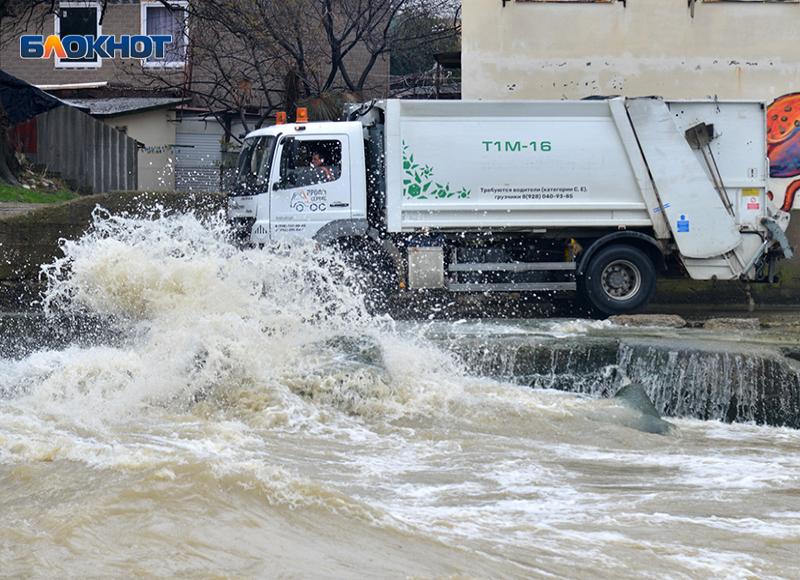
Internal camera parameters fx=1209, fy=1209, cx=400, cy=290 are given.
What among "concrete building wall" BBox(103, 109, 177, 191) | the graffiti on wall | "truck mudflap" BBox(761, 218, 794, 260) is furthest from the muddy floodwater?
"concrete building wall" BBox(103, 109, 177, 191)

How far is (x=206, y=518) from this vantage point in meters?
6.87

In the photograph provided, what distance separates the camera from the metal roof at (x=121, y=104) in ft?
94.5

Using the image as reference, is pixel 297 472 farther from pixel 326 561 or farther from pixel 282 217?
pixel 282 217

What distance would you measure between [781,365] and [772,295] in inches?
234

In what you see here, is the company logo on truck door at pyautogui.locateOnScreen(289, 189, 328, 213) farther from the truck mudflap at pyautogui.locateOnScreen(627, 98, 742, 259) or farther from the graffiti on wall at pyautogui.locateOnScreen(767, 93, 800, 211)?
the graffiti on wall at pyautogui.locateOnScreen(767, 93, 800, 211)

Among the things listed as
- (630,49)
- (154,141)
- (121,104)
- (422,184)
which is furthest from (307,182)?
(121,104)

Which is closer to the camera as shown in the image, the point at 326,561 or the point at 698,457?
the point at 326,561

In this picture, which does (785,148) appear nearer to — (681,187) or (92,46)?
(681,187)

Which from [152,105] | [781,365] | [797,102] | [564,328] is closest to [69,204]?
[564,328]

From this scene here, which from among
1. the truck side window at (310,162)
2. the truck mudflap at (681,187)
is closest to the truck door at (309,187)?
the truck side window at (310,162)

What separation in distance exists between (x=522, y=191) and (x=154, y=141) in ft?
55.1

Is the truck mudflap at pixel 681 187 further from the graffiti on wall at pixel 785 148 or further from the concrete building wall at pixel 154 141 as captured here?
the concrete building wall at pixel 154 141

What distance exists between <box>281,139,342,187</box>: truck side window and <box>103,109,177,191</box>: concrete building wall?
14622 millimetres

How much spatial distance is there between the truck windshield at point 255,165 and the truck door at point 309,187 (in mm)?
180
